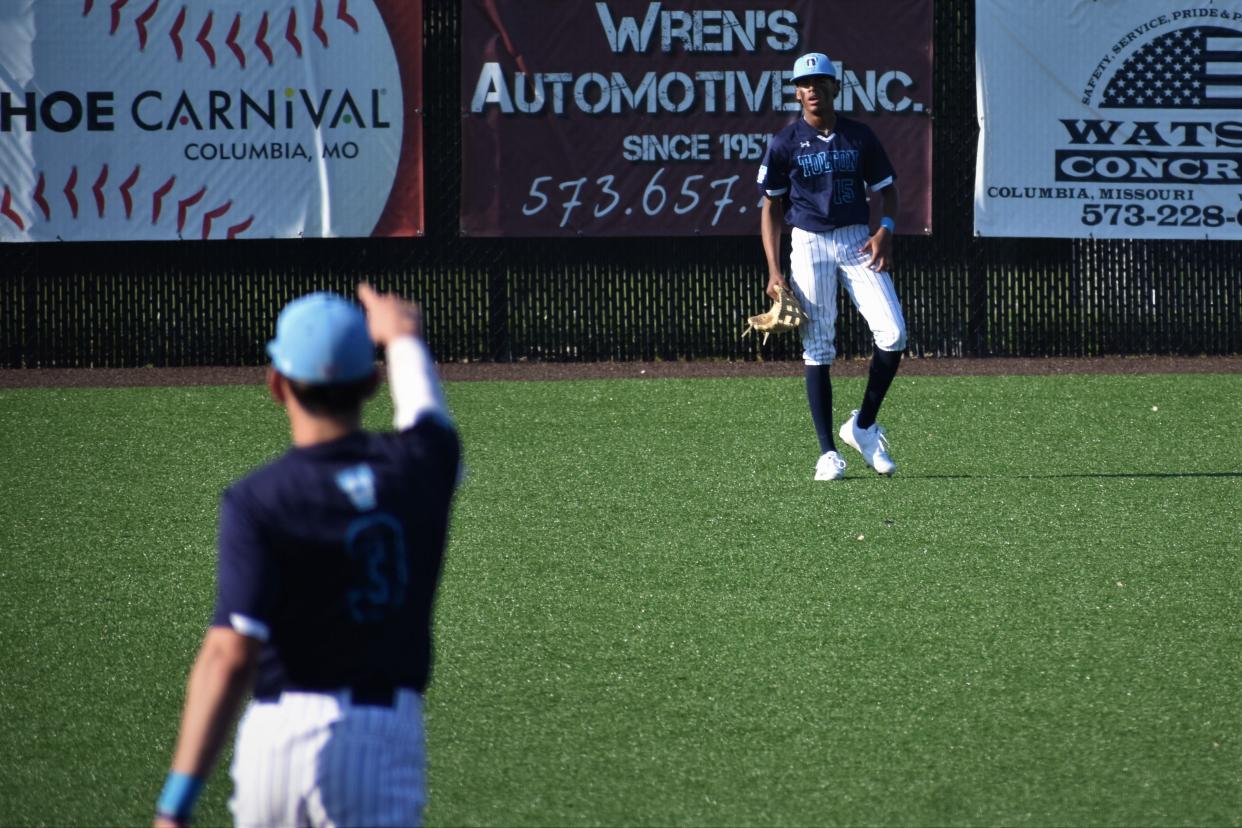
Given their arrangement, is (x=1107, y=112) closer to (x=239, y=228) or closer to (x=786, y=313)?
(x=786, y=313)

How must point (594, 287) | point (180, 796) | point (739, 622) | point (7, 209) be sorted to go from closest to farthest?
point (180, 796) → point (739, 622) → point (7, 209) → point (594, 287)

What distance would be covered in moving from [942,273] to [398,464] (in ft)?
41.1

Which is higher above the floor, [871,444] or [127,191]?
[127,191]

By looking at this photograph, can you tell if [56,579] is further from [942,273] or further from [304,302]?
[942,273]

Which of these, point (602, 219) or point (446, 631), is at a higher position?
point (602, 219)

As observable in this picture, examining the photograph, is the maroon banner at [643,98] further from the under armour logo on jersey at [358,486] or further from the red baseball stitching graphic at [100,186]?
the under armour logo on jersey at [358,486]

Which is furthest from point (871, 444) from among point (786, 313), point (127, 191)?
point (127, 191)

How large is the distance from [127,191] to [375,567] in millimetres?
12379

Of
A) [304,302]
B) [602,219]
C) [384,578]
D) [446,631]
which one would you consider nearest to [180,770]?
[384,578]

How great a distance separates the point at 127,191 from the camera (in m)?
14.5

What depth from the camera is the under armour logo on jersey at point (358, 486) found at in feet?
9.33

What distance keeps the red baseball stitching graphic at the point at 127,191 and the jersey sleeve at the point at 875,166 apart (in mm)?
7305

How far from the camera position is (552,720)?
5.27 meters

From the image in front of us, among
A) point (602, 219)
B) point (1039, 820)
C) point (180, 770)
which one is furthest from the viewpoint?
point (602, 219)
